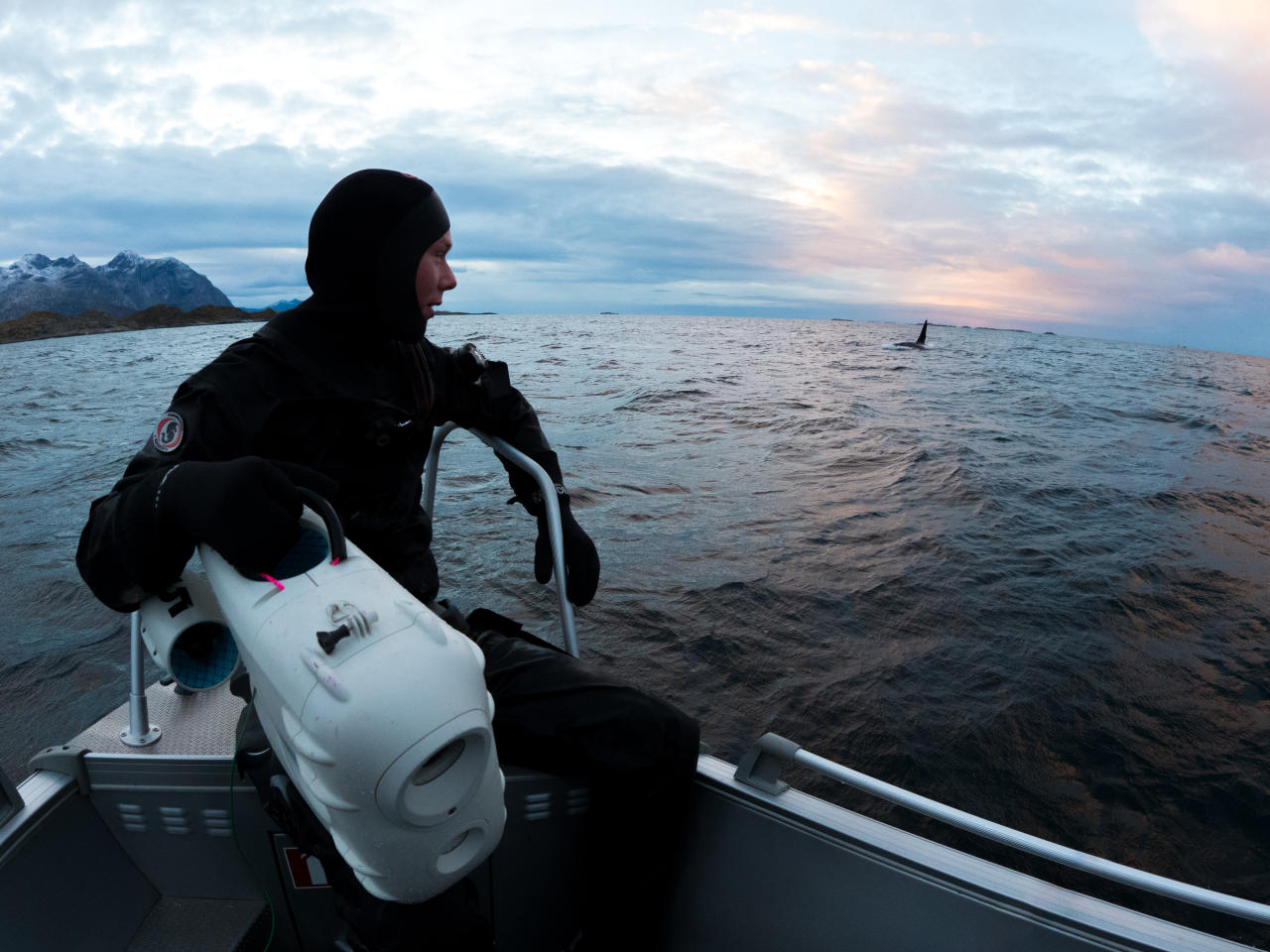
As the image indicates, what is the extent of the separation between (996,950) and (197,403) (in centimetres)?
192

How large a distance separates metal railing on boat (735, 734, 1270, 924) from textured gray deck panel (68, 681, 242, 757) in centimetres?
131

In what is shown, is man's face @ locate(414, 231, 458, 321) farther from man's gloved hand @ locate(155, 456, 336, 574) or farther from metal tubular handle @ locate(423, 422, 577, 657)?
man's gloved hand @ locate(155, 456, 336, 574)

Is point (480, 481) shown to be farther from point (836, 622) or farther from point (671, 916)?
point (671, 916)

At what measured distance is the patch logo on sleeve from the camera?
1.39 m

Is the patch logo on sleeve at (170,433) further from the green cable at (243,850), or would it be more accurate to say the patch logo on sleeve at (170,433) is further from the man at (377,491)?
the green cable at (243,850)

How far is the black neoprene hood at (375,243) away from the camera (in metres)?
1.66

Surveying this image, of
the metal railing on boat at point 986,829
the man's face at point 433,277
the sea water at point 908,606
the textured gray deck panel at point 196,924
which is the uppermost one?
the man's face at point 433,277

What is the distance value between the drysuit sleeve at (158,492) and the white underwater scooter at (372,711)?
0.11 metres

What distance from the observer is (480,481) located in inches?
294

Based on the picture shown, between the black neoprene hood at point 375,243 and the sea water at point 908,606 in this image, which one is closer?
the black neoprene hood at point 375,243

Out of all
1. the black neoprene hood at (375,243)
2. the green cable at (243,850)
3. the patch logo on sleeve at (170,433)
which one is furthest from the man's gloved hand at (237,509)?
the black neoprene hood at (375,243)

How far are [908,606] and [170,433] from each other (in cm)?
431

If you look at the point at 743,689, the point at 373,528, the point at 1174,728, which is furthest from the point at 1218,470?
the point at 373,528

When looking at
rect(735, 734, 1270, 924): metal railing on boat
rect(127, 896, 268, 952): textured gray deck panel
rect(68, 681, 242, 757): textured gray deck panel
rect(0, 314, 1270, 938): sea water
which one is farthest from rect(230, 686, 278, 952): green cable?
rect(0, 314, 1270, 938): sea water
